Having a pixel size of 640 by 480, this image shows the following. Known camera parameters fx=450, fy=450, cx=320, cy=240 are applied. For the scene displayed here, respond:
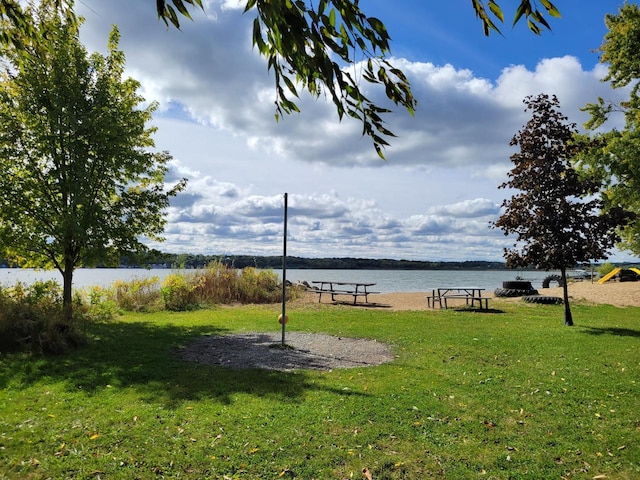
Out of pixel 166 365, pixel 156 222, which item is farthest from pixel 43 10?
pixel 166 365

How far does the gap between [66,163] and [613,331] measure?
53.1ft

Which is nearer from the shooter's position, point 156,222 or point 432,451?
point 432,451

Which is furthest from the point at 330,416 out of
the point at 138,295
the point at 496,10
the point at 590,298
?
the point at 590,298

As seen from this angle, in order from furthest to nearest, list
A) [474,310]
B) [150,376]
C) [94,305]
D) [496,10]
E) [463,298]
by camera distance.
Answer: [463,298]
[474,310]
[94,305]
[150,376]
[496,10]

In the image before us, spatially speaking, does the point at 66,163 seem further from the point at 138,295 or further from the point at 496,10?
the point at 496,10

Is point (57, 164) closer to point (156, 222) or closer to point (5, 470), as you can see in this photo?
point (156, 222)

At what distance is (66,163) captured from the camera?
501 inches

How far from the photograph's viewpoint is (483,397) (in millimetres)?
6312

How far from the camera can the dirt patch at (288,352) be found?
8602 millimetres

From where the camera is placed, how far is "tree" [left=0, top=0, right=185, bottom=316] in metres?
11.9

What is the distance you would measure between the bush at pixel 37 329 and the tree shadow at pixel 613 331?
1300cm

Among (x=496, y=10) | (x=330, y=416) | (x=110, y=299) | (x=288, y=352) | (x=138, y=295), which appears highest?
(x=496, y=10)

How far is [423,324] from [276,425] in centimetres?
963

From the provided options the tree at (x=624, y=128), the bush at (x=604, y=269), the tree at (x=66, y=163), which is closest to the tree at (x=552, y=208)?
the tree at (x=624, y=128)
